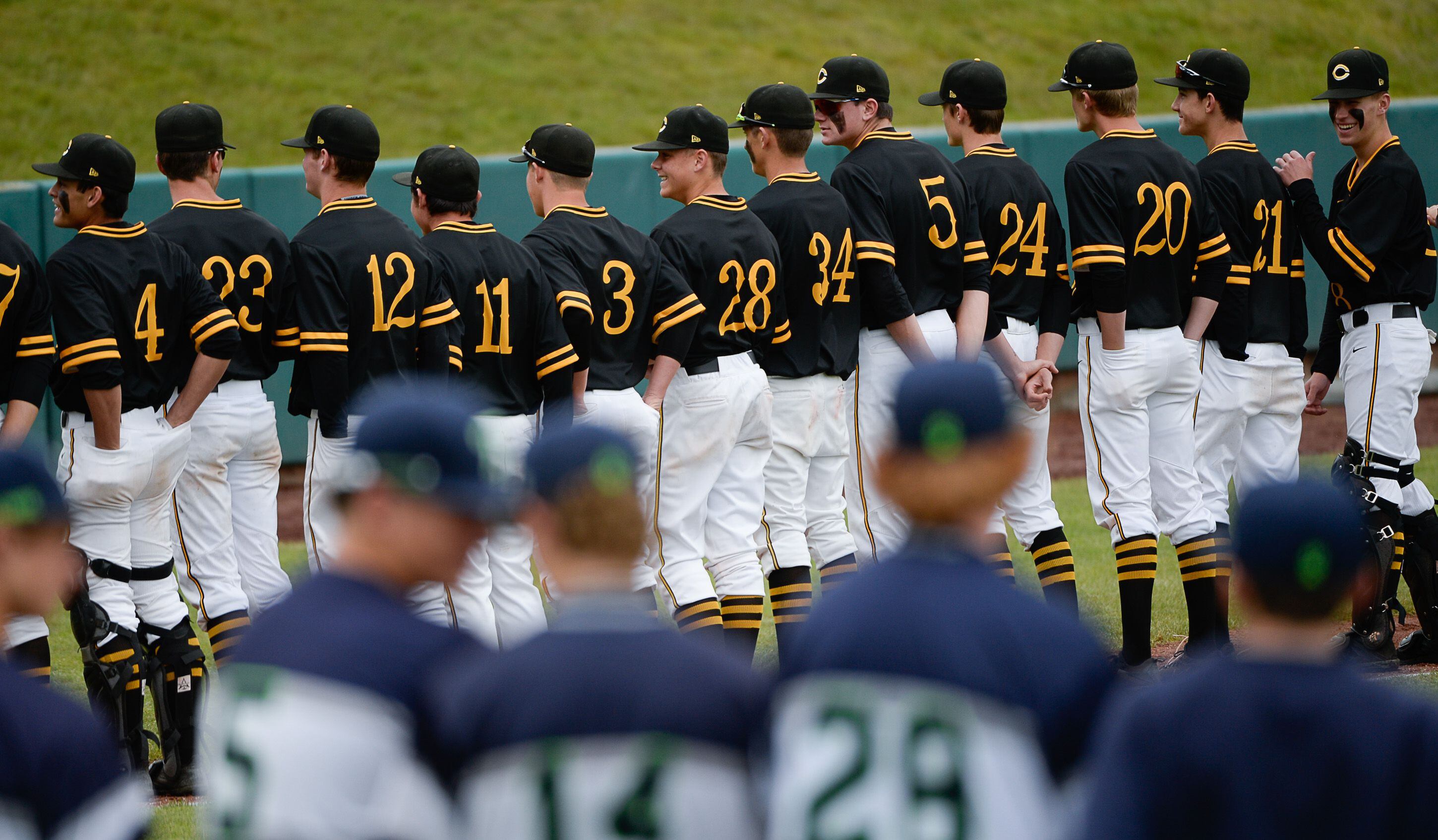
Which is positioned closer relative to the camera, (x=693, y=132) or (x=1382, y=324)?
(x=693, y=132)

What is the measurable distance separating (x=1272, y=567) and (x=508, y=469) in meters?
3.73

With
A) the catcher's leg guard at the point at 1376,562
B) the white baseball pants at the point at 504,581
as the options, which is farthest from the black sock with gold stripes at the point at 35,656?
the catcher's leg guard at the point at 1376,562

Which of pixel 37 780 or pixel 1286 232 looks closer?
pixel 37 780

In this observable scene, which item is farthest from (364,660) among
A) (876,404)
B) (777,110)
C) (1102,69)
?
(1102,69)

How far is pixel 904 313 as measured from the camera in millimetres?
5922

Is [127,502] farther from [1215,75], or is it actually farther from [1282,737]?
[1215,75]

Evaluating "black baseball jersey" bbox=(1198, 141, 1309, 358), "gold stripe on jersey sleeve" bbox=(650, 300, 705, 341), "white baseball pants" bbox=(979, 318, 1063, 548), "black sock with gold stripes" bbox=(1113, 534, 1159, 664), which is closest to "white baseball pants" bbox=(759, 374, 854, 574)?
"gold stripe on jersey sleeve" bbox=(650, 300, 705, 341)

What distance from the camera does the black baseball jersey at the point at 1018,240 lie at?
6.31 m

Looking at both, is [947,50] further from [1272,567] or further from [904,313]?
[1272,567]

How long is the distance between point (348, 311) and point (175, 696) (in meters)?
1.51

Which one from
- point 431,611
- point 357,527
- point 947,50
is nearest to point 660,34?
point 947,50

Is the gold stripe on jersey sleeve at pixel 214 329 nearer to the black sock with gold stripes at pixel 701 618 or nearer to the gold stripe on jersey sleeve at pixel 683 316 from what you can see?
the gold stripe on jersey sleeve at pixel 683 316

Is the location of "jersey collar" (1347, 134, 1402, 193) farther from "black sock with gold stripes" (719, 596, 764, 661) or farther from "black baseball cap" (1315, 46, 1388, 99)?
"black sock with gold stripes" (719, 596, 764, 661)

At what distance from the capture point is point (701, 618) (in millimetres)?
5637
